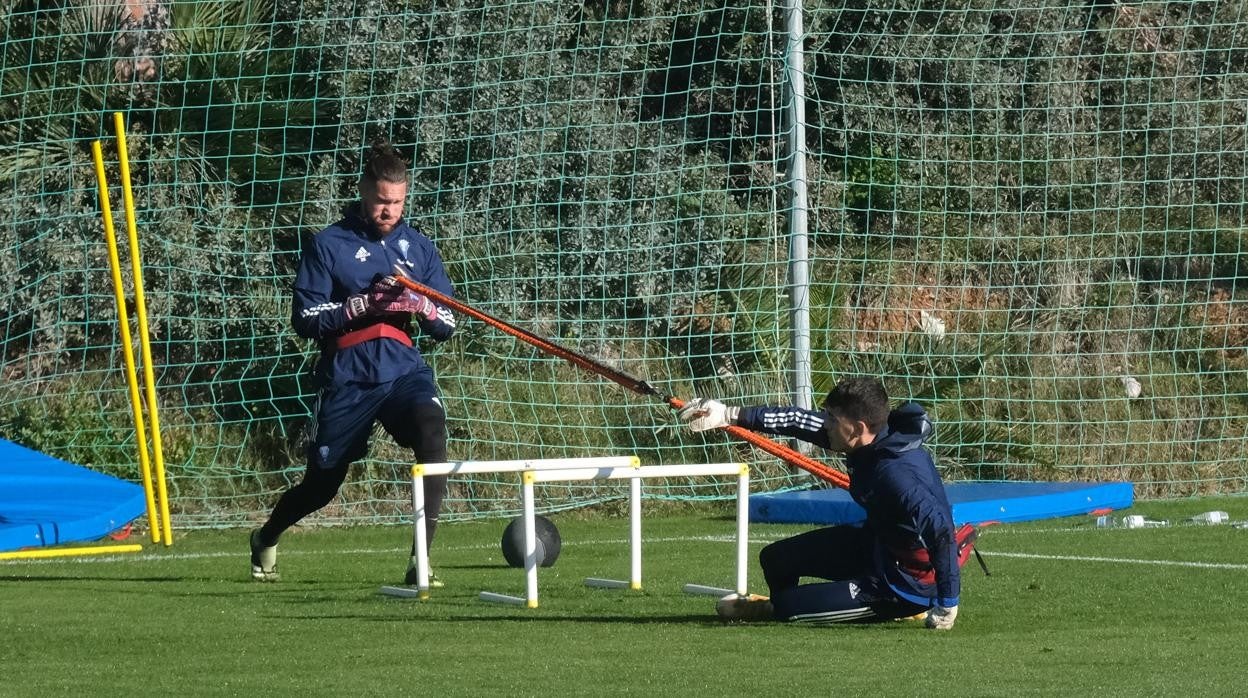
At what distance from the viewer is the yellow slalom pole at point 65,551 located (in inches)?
351

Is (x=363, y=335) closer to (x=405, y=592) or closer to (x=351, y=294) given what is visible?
(x=351, y=294)

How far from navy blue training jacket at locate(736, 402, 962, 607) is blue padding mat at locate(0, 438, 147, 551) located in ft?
15.2

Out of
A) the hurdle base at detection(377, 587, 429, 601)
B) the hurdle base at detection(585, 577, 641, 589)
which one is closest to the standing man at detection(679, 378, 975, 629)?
the hurdle base at detection(585, 577, 641, 589)

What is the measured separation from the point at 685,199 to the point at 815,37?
1.69m

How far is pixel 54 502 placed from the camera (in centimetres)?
957

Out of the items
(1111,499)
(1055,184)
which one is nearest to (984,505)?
(1111,499)

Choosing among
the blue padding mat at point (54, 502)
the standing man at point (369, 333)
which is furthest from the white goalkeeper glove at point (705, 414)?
the blue padding mat at point (54, 502)

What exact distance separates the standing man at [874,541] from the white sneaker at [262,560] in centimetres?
244

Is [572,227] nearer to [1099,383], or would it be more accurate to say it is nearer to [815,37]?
[815,37]

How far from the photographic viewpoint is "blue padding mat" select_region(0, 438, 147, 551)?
30.0 ft

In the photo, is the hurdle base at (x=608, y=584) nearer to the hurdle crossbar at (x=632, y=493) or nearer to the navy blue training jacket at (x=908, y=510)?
the hurdle crossbar at (x=632, y=493)

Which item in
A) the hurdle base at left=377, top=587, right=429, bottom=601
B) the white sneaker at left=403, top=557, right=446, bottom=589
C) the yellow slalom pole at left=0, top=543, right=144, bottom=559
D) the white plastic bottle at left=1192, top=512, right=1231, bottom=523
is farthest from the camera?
the white plastic bottle at left=1192, top=512, right=1231, bottom=523

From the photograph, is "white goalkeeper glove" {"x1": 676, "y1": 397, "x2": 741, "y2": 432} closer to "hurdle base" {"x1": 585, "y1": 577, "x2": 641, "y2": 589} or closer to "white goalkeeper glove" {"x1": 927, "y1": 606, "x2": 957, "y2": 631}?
"white goalkeeper glove" {"x1": 927, "y1": 606, "x2": 957, "y2": 631}

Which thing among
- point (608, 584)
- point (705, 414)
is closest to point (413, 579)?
point (608, 584)
